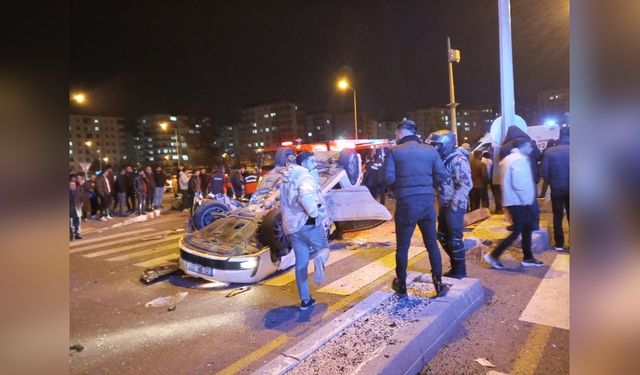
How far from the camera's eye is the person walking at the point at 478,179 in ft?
39.2

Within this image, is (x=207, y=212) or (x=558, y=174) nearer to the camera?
(x=558, y=174)

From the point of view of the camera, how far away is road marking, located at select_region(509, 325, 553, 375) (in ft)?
12.0

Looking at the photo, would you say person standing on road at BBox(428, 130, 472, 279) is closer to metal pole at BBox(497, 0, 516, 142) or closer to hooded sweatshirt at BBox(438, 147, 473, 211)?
hooded sweatshirt at BBox(438, 147, 473, 211)

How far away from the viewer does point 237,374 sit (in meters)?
3.84

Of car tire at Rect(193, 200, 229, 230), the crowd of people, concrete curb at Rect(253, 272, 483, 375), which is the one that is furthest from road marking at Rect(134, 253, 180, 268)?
concrete curb at Rect(253, 272, 483, 375)

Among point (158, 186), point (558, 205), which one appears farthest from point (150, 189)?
point (558, 205)

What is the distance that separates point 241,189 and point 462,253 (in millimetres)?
13125

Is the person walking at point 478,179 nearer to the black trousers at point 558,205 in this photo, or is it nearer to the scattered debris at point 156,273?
the black trousers at point 558,205

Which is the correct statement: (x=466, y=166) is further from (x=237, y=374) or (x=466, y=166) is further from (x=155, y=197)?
(x=155, y=197)

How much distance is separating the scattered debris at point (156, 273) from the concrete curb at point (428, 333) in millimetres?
4720

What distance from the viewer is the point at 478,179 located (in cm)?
1208

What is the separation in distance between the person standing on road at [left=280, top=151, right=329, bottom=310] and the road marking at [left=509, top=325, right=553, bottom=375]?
240 centimetres

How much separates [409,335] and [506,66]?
662 centimetres

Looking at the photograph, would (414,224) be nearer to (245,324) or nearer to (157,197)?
(245,324)
